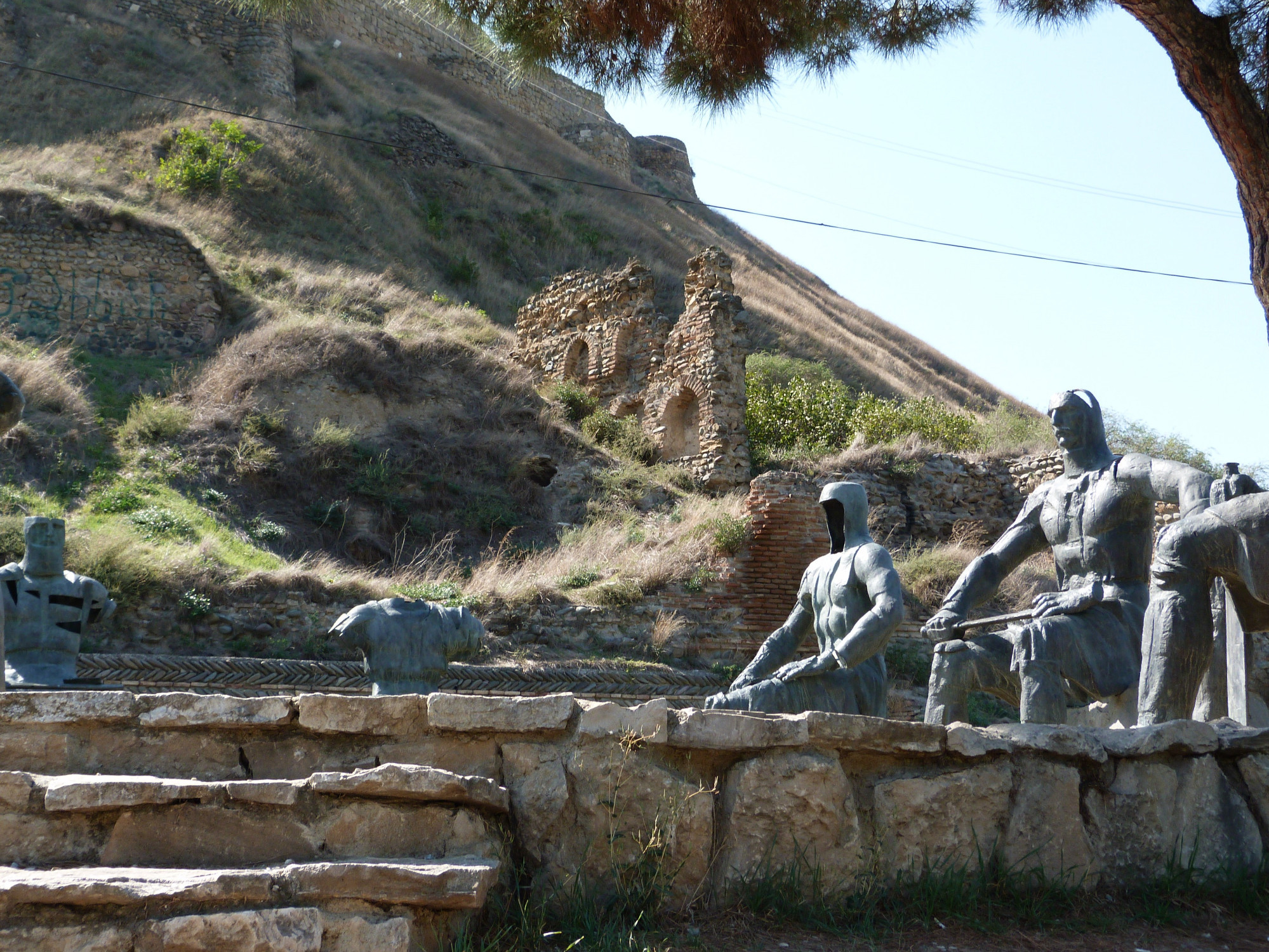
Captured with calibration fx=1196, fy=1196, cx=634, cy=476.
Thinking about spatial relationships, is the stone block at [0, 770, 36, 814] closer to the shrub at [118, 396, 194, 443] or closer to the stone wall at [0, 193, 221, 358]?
the shrub at [118, 396, 194, 443]

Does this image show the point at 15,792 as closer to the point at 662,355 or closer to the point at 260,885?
the point at 260,885

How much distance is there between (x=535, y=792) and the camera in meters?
3.24

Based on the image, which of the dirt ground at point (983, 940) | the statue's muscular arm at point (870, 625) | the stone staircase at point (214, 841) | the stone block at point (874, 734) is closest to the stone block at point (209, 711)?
the stone staircase at point (214, 841)

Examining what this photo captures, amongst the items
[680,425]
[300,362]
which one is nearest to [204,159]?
[300,362]

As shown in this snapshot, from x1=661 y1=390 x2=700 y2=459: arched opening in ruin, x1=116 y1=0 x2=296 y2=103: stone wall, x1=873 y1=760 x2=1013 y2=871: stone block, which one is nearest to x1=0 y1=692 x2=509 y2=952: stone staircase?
x1=873 y1=760 x2=1013 y2=871: stone block

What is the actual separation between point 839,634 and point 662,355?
1506cm

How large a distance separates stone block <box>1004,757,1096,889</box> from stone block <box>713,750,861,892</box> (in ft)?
1.77

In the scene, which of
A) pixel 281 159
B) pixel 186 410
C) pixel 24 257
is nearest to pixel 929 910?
pixel 186 410

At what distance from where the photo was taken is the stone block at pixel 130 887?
256cm

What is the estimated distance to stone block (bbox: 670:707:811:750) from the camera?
11.1 feet

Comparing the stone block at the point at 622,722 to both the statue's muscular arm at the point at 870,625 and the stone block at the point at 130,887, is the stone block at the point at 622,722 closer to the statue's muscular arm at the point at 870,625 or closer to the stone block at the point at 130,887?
the stone block at the point at 130,887

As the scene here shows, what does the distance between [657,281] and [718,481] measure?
533 inches

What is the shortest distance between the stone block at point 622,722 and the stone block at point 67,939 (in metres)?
1.24

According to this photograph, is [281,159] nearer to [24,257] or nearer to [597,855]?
[24,257]
